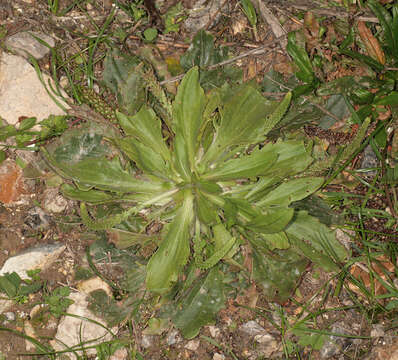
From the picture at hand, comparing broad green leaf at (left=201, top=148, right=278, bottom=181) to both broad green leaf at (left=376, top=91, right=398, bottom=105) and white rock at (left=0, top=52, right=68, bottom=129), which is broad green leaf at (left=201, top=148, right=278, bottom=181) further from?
white rock at (left=0, top=52, right=68, bottom=129)

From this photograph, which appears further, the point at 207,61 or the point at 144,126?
the point at 207,61

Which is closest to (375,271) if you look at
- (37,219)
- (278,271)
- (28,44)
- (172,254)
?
(278,271)

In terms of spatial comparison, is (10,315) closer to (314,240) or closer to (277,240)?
(277,240)

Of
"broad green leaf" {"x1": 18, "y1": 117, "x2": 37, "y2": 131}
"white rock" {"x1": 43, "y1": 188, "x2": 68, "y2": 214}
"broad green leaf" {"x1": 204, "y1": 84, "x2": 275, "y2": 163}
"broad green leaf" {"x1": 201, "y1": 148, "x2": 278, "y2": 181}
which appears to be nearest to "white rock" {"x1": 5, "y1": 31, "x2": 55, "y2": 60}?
"broad green leaf" {"x1": 18, "y1": 117, "x2": 37, "y2": 131}

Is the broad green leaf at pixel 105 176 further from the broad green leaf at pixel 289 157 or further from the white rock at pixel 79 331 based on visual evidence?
the white rock at pixel 79 331

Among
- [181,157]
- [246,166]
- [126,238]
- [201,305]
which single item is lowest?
[201,305]

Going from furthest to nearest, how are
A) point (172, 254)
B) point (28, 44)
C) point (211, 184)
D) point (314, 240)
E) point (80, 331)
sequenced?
point (28, 44) < point (80, 331) < point (314, 240) < point (172, 254) < point (211, 184)

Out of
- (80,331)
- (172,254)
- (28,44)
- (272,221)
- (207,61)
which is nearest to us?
(272,221)

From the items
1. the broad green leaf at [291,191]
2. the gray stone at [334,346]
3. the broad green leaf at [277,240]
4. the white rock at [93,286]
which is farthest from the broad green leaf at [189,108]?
the gray stone at [334,346]
